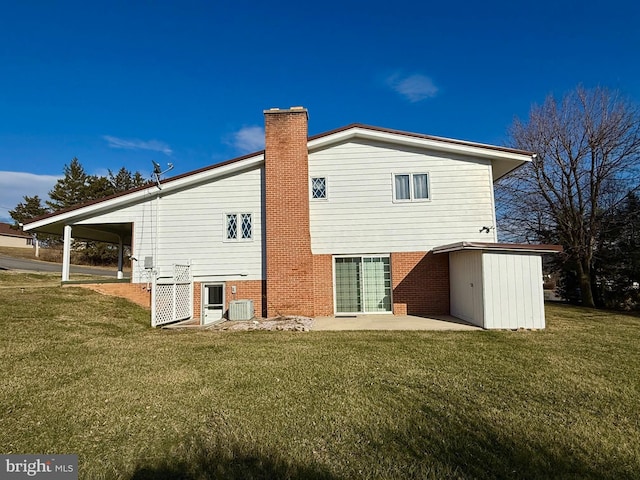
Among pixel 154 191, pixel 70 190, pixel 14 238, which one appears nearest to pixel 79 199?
pixel 70 190

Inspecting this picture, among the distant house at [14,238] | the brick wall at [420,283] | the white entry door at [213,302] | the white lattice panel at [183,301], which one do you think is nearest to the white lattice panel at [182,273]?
the white lattice panel at [183,301]

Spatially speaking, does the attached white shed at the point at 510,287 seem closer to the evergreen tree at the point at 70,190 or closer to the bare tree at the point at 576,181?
the bare tree at the point at 576,181

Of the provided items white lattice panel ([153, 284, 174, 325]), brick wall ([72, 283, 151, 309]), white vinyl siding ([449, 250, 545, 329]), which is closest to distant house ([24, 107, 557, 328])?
brick wall ([72, 283, 151, 309])

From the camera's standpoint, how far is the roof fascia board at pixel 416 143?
37.8 ft

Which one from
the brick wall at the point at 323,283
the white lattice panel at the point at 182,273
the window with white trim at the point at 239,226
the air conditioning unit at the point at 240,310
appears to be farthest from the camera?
the window with white trim at the point at 239,226

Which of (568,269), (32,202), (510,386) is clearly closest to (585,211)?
(568,269)

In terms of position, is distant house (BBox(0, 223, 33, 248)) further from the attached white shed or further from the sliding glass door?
the attached white shed

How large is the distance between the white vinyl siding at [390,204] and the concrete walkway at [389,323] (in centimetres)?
222

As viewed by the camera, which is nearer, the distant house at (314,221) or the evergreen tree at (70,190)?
the distant house at (314,221)

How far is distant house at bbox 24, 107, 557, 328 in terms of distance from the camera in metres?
11.6

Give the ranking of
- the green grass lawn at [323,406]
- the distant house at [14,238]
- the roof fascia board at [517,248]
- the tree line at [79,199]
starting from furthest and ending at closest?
the distant house at [14,238]
the tree line at [79,199]
the roof fascia board at [517,248]
the green grass lawn at [323,406]

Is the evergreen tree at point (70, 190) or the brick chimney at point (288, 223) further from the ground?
the evergreen tree at point (70, 190)

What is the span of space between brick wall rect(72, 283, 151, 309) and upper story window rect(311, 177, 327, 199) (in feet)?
20.8

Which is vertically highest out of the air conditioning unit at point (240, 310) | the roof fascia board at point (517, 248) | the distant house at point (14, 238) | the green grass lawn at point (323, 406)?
the distant house at point (14, 238)
